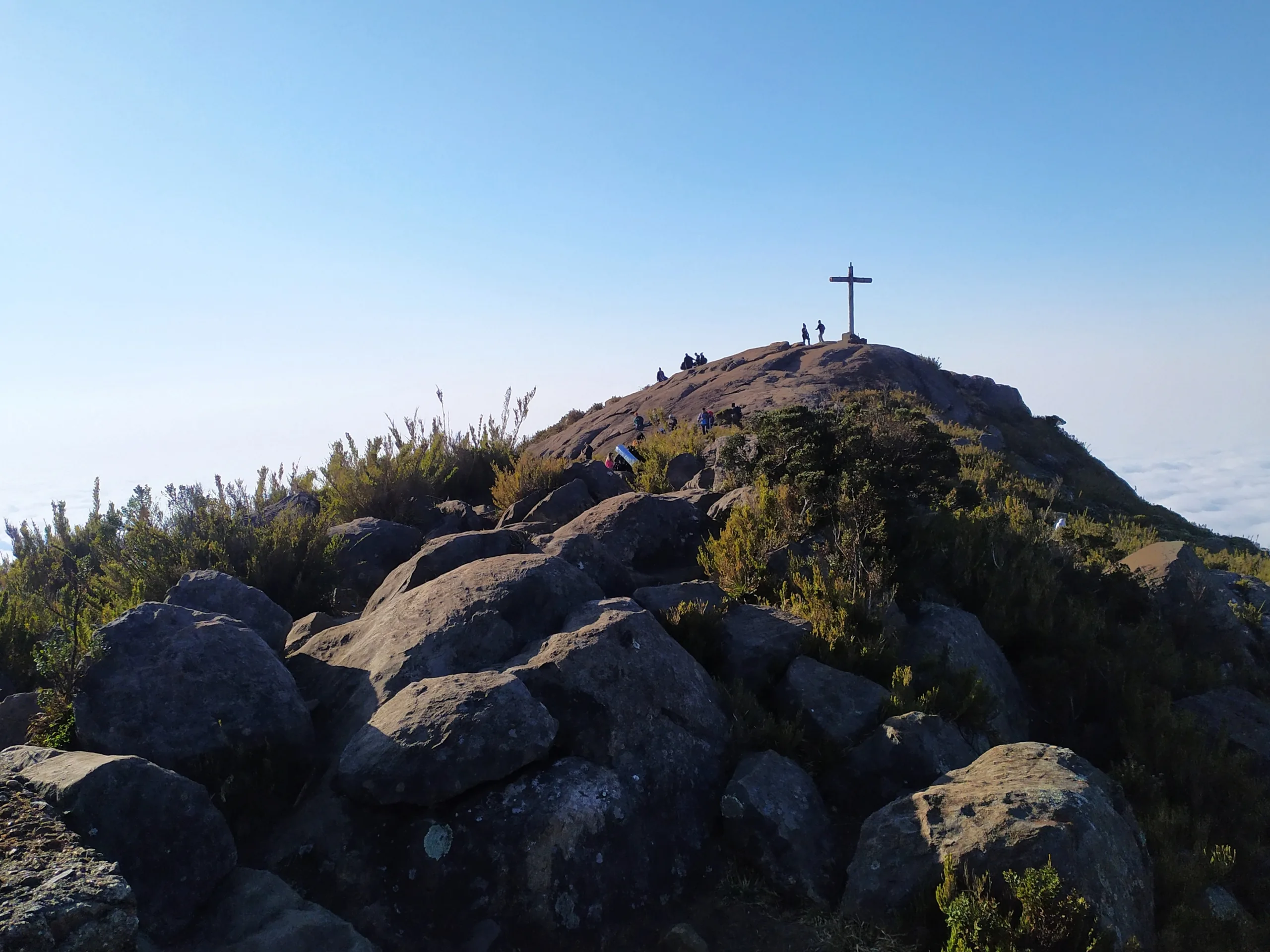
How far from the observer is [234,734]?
4.90 metres

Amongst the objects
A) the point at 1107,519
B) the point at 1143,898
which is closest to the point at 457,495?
the point at 1143,898

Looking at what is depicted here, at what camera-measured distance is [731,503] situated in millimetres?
9633

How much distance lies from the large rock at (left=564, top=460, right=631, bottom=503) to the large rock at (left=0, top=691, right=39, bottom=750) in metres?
6.71

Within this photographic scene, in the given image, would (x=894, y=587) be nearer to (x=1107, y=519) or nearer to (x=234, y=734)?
(x=234, y=734)

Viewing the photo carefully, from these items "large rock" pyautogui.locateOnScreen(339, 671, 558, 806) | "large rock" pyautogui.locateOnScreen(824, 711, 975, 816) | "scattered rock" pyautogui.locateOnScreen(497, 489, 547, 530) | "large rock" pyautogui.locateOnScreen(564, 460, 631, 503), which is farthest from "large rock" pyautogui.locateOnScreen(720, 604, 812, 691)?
"large rock" pyautogui.locateOnScreen(564, 460, 631, 503)

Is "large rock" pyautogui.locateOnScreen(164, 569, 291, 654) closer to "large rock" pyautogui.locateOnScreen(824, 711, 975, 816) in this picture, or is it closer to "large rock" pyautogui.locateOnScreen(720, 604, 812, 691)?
"large rock" pyautogui.locateOnScreen(720, 604, 812, 691)

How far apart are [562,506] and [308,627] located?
3.96 metres

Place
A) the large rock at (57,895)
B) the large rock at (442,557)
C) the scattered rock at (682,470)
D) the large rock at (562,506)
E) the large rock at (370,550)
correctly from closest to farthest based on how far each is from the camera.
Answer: the large rock at (57,895)
the large rock at (442,557)
the large rock at (370,550)
the large rock at (562,506)
the scattered rock at (682,470)

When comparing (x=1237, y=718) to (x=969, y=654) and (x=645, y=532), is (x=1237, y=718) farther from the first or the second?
(x=645, y=532)

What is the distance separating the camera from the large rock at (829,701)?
5879mm

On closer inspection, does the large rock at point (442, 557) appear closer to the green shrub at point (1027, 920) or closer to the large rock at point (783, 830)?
the large rock at point (783, 830)

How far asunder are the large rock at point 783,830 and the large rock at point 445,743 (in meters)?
1.23

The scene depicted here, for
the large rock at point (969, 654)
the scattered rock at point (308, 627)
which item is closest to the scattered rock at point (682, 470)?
the large rock at point (969, 654)

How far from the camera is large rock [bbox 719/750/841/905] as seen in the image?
4.80 metres
